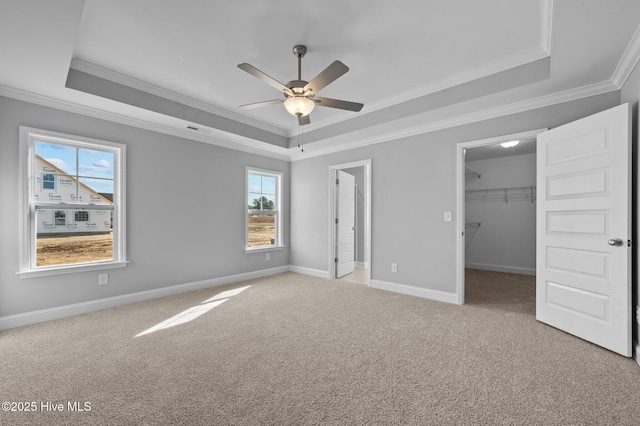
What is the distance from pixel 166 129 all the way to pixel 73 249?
1903 mm

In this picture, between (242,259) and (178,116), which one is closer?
(178,116)

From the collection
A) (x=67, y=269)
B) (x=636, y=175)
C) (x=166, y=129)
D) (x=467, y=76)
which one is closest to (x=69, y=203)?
(x=67, y=269)

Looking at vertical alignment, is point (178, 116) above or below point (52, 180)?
above

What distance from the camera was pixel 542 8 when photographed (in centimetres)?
213

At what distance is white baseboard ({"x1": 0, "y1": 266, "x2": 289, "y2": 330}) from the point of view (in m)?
2.94

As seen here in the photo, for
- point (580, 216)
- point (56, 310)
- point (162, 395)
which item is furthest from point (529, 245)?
point (56, 310)

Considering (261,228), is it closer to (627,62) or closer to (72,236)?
(72,236)

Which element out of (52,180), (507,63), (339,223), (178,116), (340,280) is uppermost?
(507,63)

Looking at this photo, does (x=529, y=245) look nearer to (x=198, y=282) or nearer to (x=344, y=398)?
(x=344, y=398)

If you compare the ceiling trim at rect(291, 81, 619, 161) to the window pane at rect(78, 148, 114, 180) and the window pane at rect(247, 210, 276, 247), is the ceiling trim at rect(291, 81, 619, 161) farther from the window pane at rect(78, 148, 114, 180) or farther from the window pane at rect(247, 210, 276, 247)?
the window pane at rect(78, 148, 114, 180)

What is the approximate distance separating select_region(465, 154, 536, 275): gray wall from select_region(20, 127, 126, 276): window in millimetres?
6653

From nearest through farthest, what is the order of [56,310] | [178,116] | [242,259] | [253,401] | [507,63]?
[253,401], [507,63], [56,310], [178,116], [242,259]

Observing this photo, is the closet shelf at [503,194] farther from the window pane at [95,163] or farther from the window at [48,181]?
the window at [48,181]

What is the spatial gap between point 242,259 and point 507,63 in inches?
180
